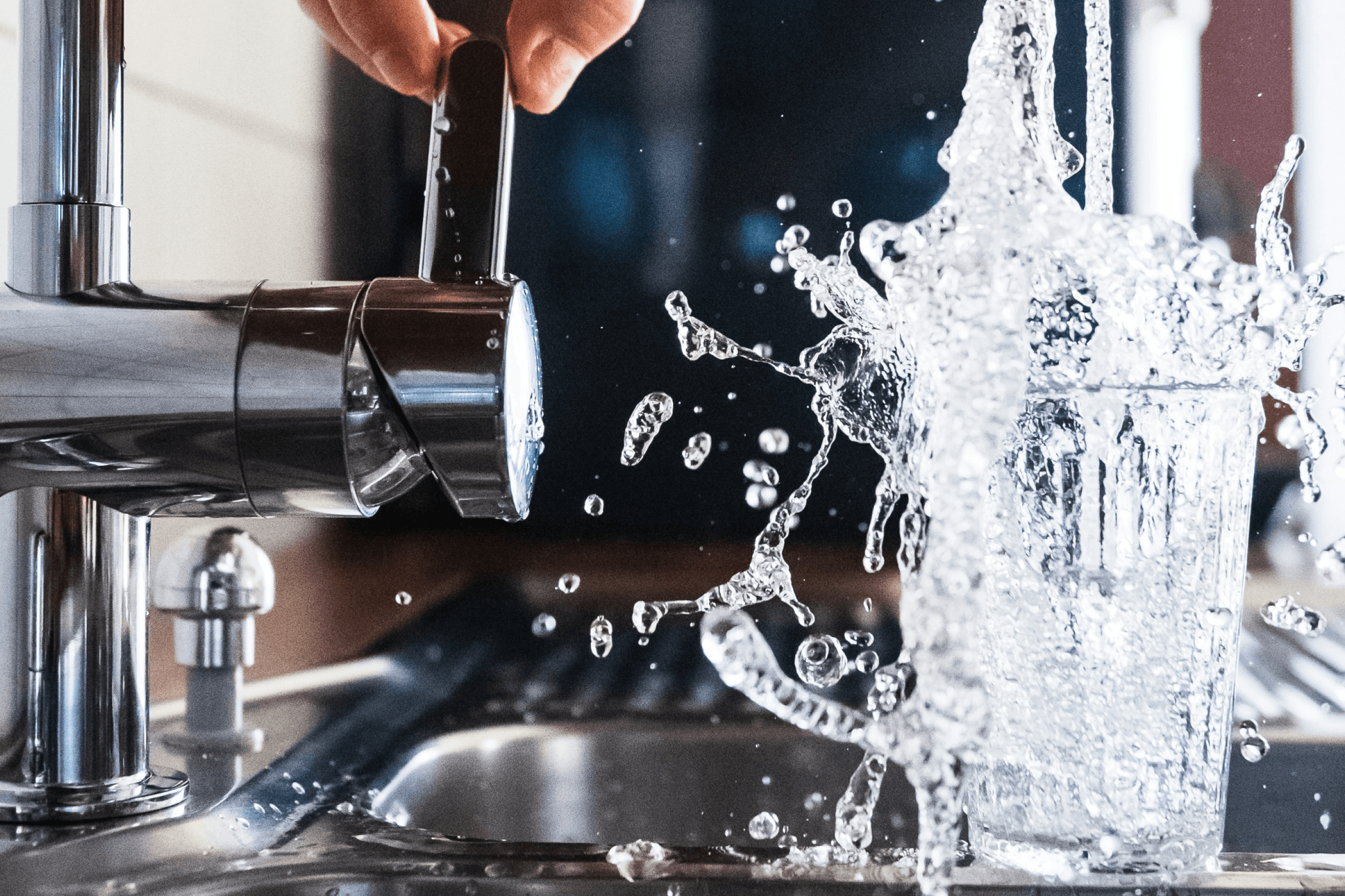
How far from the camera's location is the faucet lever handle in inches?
16.2

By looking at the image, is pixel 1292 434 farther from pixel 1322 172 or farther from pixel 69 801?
pixel 69 801

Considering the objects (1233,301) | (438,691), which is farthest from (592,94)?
(1233,301)

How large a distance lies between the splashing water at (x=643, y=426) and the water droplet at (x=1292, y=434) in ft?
1.45

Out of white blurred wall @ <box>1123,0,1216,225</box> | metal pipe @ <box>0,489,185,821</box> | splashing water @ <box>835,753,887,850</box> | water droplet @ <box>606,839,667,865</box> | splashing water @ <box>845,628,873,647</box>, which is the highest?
white blurred wall @ <box>1123,0,1216,225</box>

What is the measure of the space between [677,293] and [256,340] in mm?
618

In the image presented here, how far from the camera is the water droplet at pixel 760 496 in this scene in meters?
0.97

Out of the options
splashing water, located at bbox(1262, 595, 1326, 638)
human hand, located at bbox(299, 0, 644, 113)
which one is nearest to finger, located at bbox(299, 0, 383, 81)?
human hand, located at bbox(299, 0, 644, 113)

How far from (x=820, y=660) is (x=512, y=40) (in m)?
0.49

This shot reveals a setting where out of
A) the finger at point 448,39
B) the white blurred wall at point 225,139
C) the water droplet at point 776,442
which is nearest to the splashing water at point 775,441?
the water droplet at point 776,442

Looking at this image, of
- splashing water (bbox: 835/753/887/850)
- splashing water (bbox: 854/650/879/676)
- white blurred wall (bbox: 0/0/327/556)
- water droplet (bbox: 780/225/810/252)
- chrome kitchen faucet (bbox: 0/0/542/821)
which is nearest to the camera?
chrome kitchen faucet (bbox: 0/0/542/821)

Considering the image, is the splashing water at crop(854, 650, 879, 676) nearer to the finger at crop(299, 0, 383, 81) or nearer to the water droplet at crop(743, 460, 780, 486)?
the water droplet at crop(743, 460, 780, 486)

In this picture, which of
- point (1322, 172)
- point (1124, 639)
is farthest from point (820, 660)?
point (1322, 172)

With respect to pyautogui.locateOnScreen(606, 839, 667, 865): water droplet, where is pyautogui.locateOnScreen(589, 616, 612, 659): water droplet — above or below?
below

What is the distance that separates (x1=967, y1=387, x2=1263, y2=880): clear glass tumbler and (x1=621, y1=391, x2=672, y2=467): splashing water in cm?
56
